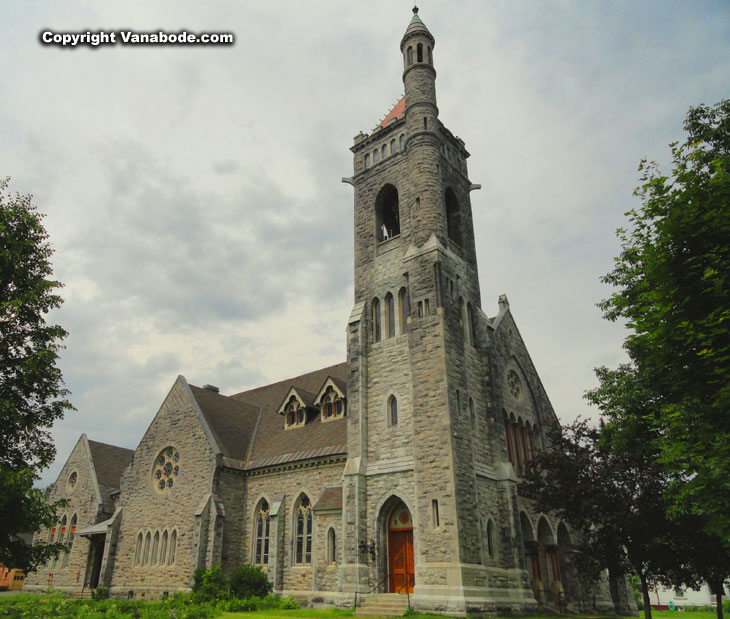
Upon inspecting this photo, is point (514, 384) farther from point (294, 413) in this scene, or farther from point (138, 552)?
point (138, 552)

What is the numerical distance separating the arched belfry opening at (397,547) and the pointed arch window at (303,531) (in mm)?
4612

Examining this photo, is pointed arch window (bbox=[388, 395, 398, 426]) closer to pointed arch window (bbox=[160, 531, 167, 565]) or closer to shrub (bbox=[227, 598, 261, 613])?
shrub (bbox=[227, 598, 261, 613])

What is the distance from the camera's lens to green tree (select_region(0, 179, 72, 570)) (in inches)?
736

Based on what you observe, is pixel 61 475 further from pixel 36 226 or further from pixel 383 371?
pixel 383 371

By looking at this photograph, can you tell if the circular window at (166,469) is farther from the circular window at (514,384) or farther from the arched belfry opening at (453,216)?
the arched belfry opening at (453,216)

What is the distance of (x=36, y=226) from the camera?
20953mm

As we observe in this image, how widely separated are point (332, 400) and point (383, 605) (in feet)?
36.0

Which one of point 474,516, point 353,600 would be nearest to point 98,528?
point 353,600

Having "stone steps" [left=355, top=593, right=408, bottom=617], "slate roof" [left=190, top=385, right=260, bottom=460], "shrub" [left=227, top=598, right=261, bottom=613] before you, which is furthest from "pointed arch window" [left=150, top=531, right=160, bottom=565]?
"stone steps" [left=355, top=593, right=408, bottom=617]

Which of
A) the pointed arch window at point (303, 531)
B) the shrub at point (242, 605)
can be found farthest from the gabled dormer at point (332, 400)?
the shrub at point (242, 605)

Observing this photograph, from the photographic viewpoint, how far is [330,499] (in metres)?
25.0

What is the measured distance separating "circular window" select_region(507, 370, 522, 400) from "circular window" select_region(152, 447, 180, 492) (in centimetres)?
1819

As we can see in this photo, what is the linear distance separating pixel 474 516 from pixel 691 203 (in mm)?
13668

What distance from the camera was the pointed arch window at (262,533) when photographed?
27078 mm
